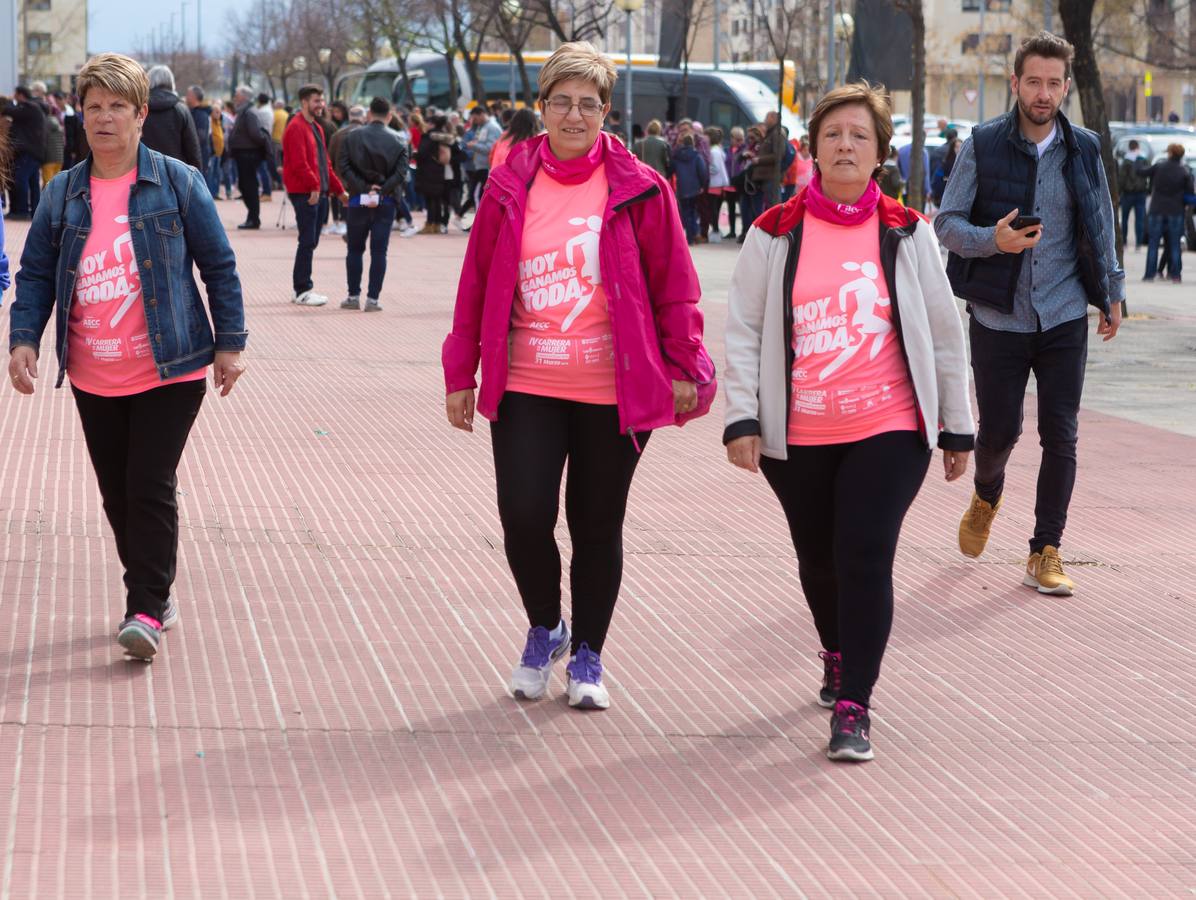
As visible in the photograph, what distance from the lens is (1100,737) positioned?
17.0 feet

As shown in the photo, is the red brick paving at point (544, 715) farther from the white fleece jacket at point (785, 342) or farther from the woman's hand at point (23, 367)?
the white fleece jacket at point (785, 342)

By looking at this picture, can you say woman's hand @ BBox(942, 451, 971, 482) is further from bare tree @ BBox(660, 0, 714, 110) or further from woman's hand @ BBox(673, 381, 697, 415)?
bare tree @ BBox(660, 0, 714, 110)

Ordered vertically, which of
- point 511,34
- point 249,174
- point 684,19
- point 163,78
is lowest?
point 249,174

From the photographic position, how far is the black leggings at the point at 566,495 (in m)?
4.95

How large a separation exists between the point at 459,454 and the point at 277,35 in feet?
298

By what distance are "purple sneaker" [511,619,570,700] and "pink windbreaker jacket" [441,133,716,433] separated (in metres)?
0.69

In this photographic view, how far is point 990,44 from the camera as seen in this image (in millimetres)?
Answer: 83312

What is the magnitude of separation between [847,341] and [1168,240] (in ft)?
63.8

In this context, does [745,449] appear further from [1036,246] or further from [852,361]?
[1036,246]

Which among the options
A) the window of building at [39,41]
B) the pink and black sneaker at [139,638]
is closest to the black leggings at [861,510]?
the pink and black sneaker at [139,638]

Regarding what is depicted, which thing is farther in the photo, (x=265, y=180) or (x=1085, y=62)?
(x=265, y=180)

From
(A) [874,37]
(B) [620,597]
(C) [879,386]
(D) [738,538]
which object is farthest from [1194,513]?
(A) [874,37]

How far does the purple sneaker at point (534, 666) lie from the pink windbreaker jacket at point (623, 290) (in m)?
0.69

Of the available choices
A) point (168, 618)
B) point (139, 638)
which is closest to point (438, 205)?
point (168, 618)
